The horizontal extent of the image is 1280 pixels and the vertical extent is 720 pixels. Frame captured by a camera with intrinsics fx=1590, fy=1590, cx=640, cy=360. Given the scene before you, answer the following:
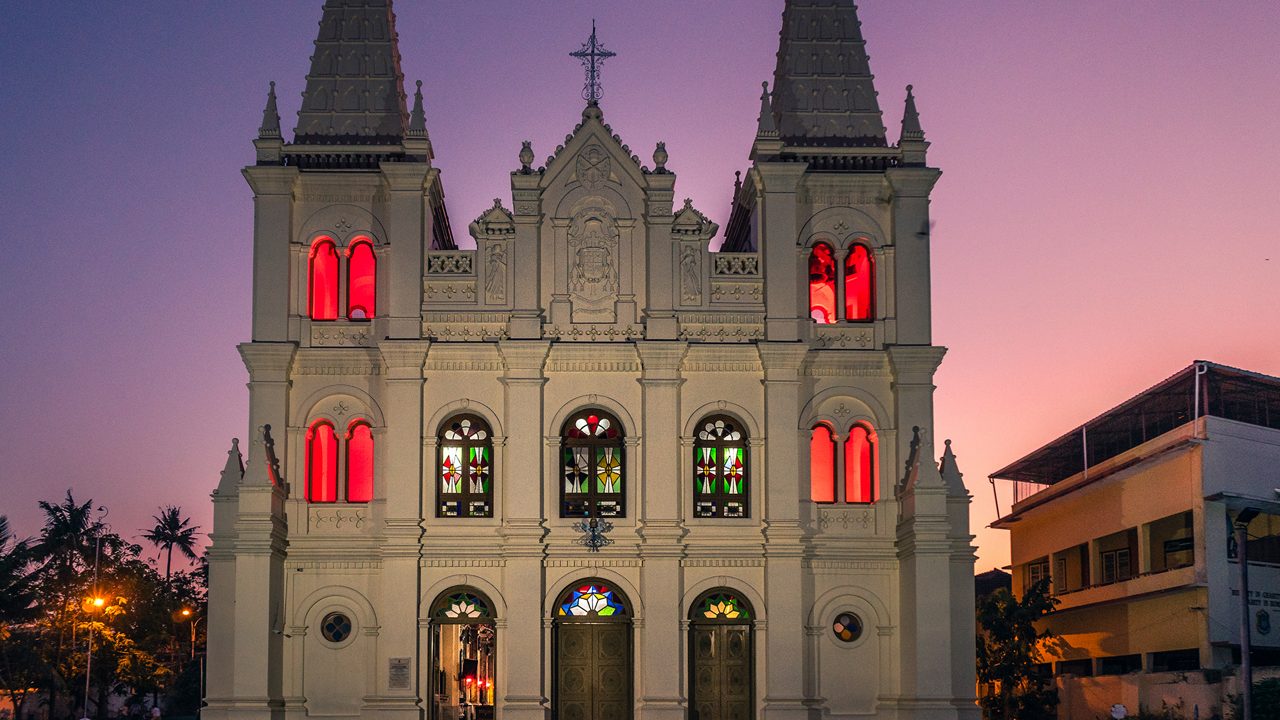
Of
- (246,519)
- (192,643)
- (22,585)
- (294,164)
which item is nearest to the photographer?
(246,519)

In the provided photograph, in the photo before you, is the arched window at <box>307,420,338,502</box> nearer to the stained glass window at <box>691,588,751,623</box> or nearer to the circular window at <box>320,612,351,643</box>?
the circular window at <box>320,612,351,643</box>

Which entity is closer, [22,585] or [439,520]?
[439,520]

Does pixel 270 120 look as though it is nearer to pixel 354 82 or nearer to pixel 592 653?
pixel 354 82

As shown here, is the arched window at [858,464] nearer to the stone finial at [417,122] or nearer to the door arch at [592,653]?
the door arch at [592,653]

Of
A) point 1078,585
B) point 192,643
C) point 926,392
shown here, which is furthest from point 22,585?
point 1078,585

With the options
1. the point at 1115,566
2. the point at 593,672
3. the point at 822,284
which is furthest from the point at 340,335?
the point at 1115,566

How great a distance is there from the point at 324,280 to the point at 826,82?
13512 millimetres

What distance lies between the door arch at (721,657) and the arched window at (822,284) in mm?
7289

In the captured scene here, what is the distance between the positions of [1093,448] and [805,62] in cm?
2001

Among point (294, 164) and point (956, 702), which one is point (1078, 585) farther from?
point (294, 164)

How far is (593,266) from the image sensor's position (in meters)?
38.2

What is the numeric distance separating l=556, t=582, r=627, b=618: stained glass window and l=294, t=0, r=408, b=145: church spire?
472 inches

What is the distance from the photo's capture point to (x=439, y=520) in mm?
36875

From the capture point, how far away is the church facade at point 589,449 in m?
36.2
